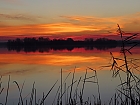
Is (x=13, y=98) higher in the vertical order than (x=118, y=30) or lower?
lower

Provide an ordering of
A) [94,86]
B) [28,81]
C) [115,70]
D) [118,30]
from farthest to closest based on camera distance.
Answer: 1. [28,81]
2. [94,86]
3. [115,70]
4. [118,30]

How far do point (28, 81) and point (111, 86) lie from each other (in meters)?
4.17

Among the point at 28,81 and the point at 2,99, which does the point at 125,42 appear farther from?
the point at 28,81

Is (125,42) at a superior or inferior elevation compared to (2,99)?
superior

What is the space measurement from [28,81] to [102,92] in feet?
14.1

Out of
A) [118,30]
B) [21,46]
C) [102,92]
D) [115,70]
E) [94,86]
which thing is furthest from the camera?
[21,46]

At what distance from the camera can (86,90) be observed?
410 inches

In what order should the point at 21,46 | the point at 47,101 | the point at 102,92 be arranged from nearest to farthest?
the point at 47,101
the point at 102,92
the point at 21,46

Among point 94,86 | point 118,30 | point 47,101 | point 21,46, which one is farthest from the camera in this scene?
point 21,46

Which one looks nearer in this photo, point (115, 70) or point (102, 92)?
point (115, 70)

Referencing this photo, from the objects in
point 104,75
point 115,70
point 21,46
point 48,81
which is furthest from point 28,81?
point 21,46

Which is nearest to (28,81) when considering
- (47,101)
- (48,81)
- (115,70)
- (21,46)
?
(48,81)

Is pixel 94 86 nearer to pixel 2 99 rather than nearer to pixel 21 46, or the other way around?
pixel 2 99

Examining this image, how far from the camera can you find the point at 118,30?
2.95 m
